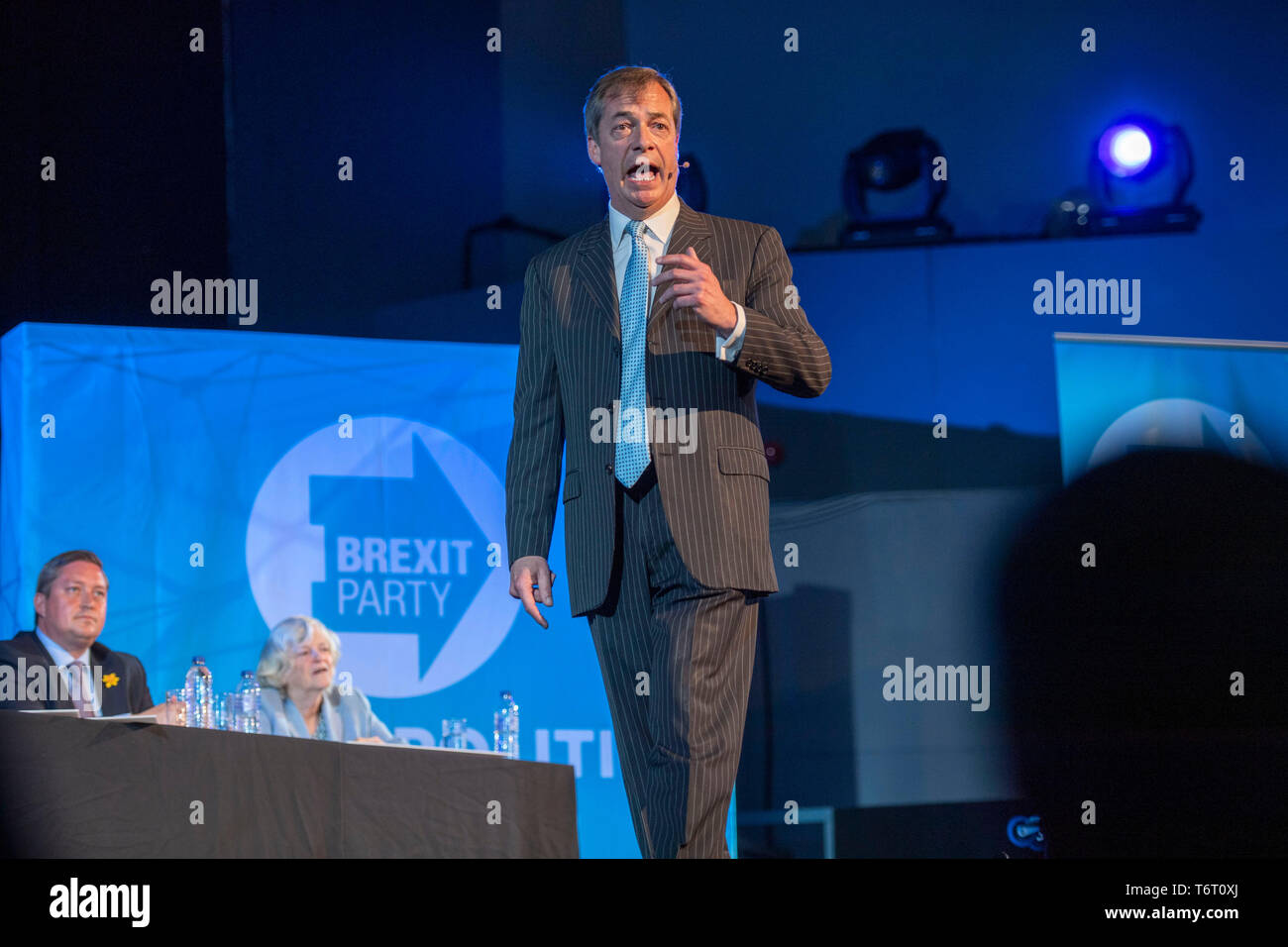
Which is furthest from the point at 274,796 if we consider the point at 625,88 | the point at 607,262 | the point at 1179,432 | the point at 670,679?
the point at 1179,432

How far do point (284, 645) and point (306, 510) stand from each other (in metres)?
0.45

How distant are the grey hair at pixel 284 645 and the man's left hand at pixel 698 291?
2.10 metres

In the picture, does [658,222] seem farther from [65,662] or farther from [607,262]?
[65,662]

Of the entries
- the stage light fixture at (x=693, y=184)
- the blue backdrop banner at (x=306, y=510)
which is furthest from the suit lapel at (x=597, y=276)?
the blue backdrop banner at (x=306, y=510)

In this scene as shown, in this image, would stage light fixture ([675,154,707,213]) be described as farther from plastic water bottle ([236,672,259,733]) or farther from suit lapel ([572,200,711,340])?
plastic water bottle ([236,672,259,733])

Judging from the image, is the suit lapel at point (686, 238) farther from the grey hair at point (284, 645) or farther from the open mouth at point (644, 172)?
the grey hair at point (284, 645)

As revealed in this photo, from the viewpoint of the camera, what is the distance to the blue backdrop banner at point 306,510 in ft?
14.6

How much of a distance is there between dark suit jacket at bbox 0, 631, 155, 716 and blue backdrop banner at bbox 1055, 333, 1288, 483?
2965mm

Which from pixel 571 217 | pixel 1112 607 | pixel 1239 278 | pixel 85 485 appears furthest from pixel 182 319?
pixel 1239 278

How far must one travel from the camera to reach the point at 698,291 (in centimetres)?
284

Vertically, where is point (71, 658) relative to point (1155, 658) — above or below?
above

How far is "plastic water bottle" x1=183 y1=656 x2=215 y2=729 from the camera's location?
416cm

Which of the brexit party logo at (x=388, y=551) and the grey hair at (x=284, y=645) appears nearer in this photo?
the grey hair at (x=284, y=645)
